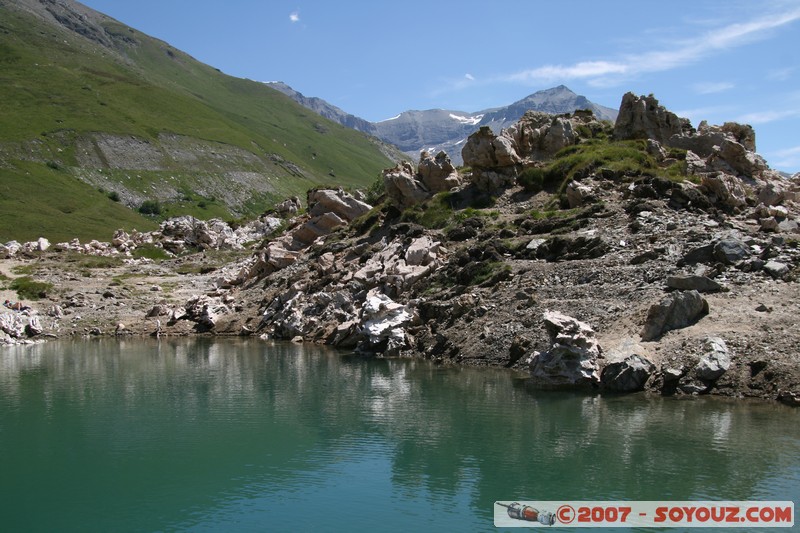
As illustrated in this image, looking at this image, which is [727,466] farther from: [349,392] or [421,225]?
[421,225]

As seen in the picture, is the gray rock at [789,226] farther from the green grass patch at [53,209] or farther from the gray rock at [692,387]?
the green grass patch at [53,209]

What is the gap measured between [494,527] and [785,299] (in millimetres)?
23363

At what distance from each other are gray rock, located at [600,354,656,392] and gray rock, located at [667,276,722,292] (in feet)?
23.9

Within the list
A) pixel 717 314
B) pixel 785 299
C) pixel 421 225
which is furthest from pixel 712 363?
pixel 421 225

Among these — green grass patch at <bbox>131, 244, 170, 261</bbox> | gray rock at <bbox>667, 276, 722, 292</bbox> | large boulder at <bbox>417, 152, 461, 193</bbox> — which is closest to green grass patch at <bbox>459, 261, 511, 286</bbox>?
gray rock at <bbox>667, 276, 722, 292</bbox>

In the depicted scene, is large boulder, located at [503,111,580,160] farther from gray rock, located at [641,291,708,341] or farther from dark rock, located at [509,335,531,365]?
gray rock, located at [641,291,708,341]

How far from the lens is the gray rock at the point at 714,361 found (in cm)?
3141

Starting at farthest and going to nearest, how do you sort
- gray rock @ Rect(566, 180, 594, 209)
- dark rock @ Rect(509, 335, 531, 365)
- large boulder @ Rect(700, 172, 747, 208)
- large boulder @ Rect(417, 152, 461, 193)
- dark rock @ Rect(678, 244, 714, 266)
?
1. large boulder @ Rect(417, 152, 461, 193)
2. gray rock @ Rect(566, 180, 594, 209)
3. large boulder @ Rect(700, 172, 747, 208)
4. dark rock @ Rect(678, 244, 714, 266)
5. dark rock @ Rect(509, 335, 531, 365)

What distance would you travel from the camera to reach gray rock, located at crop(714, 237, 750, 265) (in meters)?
39.1

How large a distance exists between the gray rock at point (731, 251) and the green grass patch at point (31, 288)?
207 ft

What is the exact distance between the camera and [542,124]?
257 ft

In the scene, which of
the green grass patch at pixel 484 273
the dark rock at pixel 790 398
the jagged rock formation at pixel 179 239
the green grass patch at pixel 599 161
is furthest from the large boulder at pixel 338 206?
the dark rock at pixel 790 398

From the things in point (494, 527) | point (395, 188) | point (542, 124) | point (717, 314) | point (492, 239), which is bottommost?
point (494, 527)

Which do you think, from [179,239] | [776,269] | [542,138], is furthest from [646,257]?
[179,239]
